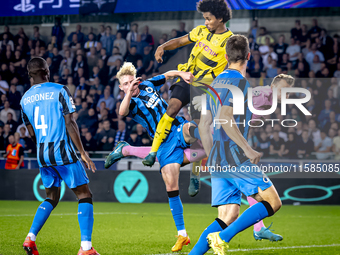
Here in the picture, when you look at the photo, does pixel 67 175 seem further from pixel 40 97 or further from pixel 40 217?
pixel 40 97

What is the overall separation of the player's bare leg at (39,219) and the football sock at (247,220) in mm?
1938

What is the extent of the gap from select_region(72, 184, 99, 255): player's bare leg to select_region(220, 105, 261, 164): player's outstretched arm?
1647 millimetres

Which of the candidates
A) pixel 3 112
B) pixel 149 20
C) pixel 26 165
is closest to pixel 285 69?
pixel 149 20

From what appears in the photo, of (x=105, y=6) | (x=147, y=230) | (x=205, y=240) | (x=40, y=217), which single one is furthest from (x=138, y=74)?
(x=205, y=240)

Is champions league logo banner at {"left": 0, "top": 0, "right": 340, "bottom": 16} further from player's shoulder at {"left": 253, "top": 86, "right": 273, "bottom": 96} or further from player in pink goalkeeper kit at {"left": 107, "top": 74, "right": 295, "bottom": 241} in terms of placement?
player's shoulder at {"left": 253, "top": 86, "right": 273, "bottom": 96}

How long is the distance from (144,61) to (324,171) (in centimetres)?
589

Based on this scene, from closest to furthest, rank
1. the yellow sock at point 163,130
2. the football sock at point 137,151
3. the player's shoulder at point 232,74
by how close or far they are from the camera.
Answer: the player's shoulder at point 232,74 < the yellow sock at point 163,130 < the football sock at point 137,151

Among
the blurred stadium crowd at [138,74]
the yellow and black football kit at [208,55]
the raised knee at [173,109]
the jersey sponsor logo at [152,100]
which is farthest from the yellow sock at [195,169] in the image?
the blurred stadium crowd at [138,74]

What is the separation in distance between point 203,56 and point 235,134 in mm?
1695

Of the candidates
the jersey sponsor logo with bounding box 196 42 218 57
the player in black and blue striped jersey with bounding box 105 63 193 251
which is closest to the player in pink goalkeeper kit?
the player in black and blue striped jersey with bounding box 105 63 193 251

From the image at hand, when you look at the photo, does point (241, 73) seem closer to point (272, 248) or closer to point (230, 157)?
point (230, 157)

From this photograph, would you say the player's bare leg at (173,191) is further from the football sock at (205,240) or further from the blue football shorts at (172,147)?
the football sock at (205,240)

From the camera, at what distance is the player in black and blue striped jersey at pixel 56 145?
4273 millimetres

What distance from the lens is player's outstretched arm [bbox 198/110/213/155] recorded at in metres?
4.79
